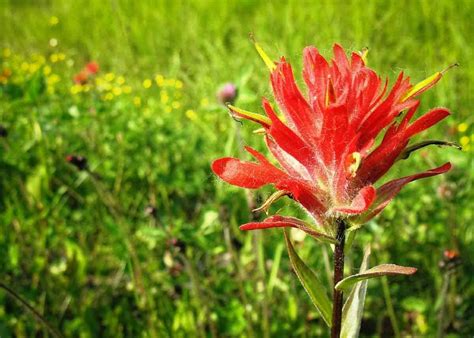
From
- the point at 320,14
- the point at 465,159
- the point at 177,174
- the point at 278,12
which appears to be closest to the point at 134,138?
the point at 177,174

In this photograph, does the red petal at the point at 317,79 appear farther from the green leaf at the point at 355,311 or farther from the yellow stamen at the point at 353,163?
the green leaf at the point at 355,311

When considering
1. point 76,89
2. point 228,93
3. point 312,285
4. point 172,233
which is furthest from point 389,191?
point 76,89

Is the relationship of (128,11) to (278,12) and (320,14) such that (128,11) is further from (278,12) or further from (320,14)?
(320,14)

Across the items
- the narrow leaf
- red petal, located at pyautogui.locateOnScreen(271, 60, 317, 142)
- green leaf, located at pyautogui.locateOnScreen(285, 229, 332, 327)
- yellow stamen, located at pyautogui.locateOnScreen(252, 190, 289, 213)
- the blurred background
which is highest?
red petal, located at pyautogui.locateOnScreen(271, 60, 317, 142)

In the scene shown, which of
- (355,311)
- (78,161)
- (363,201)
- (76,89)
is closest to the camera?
(363,201)

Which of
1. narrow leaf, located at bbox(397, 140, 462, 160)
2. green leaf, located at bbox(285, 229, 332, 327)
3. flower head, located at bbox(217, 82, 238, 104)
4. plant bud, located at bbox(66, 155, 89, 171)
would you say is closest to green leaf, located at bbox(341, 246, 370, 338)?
green leaf, located at bbox(285, 229, 332, 327)

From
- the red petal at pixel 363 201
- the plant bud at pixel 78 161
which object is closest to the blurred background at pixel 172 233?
the plant bud at pixel 78 161

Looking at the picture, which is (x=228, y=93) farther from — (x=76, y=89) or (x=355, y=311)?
(x=76, y=89)

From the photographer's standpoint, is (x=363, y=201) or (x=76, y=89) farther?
(x=76, y=89)

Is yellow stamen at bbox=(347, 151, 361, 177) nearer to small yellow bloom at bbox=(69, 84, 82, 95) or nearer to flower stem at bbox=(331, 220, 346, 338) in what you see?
flower stem at bbox=(331, 220, 346, 338)
